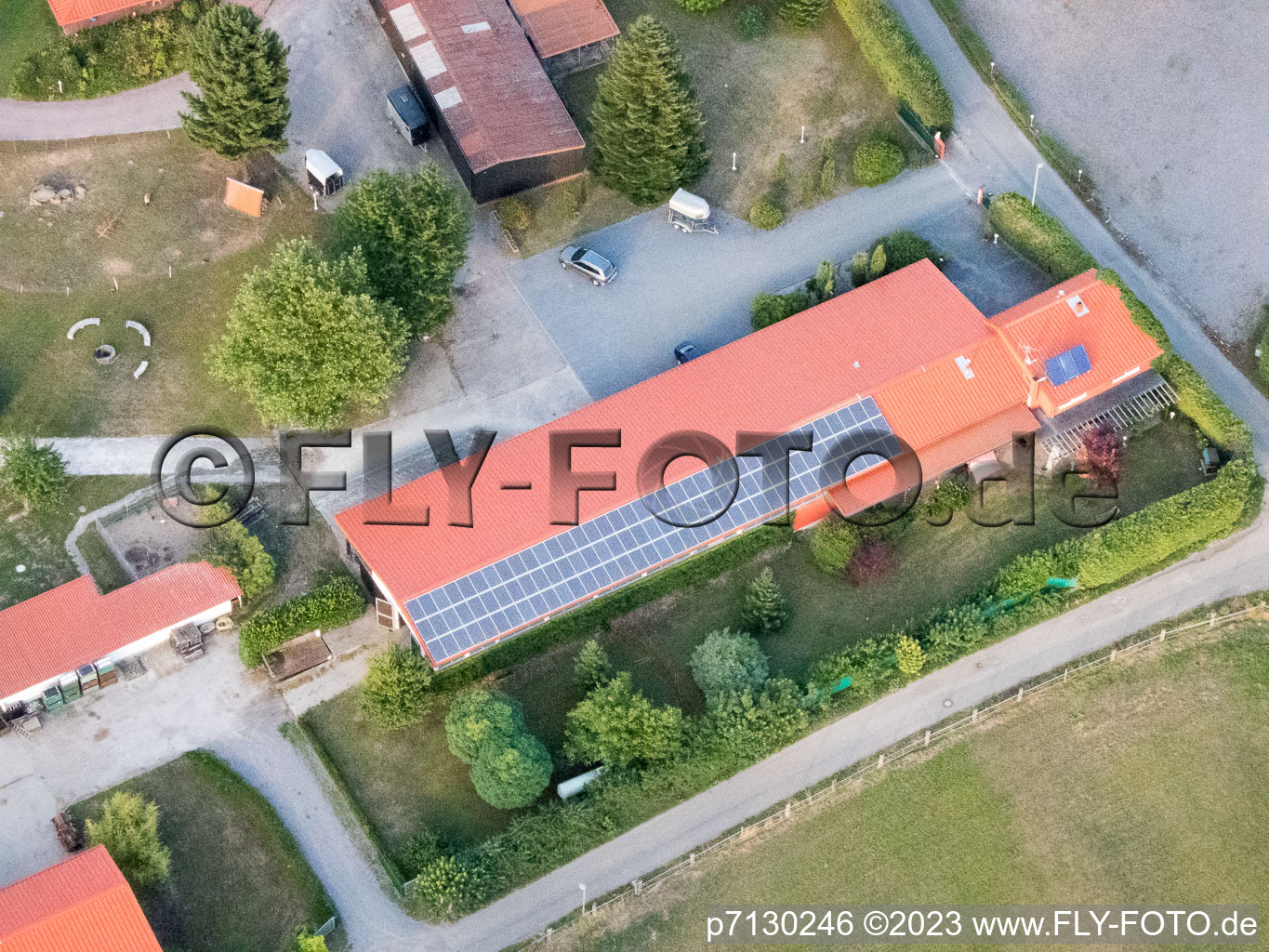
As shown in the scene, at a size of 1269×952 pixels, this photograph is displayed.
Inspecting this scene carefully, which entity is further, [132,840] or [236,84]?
[236,84]

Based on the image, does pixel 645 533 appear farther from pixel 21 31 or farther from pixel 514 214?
pixel 21 31

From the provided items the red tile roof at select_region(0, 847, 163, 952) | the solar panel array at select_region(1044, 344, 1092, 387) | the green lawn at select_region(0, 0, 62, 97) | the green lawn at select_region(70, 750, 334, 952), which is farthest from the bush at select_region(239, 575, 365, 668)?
the green lawn at select_region(0, 0, 62, 97)

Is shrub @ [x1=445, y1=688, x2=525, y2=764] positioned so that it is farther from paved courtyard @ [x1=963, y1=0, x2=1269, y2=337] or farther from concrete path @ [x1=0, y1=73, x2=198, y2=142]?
paved courtyard @ [x1=963, y1=0, x2=1269, y2=337]

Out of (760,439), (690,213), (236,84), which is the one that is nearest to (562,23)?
(690,213)

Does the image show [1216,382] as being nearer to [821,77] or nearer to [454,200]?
[821,77]

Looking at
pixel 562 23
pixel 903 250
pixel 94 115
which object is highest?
pixel 94 115

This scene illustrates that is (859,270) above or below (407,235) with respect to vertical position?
below
